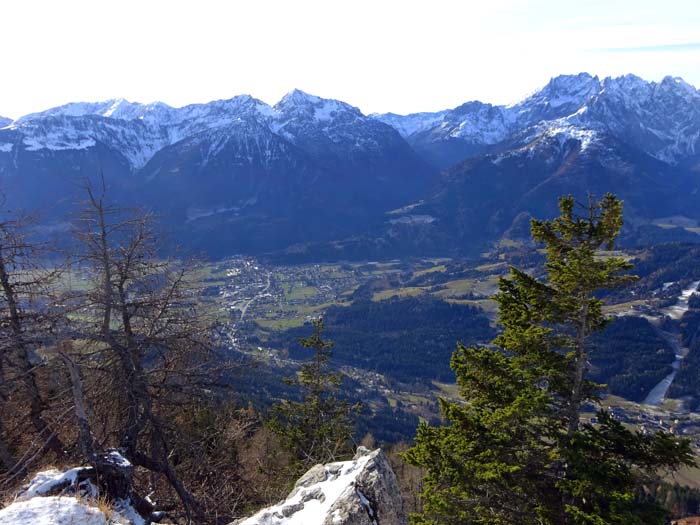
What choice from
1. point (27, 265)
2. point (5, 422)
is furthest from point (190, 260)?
point (5, 422)

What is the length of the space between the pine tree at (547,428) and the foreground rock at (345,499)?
4138mm

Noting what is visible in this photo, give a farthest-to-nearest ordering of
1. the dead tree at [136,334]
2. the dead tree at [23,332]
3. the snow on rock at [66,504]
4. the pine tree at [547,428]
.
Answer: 1. the dead tree at [23,332]
2. the dead tree at [136,334]
3. the pine tree at [547,428]
4. the snow on rock at [66,504]

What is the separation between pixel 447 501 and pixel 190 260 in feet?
38.9

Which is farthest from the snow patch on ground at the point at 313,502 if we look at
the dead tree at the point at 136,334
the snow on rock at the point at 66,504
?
the dead tree at the point at 136,334

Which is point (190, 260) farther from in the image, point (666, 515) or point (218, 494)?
point (666, 515)

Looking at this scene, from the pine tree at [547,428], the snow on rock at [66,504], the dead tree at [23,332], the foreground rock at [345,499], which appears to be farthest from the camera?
the dead tree at [23,332]

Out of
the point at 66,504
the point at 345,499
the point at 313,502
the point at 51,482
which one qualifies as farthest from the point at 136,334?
the point at 345,499

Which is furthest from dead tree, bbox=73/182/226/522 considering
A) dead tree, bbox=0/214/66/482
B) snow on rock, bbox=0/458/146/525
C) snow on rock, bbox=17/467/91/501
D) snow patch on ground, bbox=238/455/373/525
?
snow patch on ground, bbox=238/455/373/525

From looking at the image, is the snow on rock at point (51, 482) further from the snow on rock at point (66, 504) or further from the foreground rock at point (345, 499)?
the foreground rock at point (345, 499)

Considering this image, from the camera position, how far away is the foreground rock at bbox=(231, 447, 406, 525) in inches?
428

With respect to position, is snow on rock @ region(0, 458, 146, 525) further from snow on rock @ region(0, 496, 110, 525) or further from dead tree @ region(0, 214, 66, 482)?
dead tree @ region(0, 214, 66, 482)

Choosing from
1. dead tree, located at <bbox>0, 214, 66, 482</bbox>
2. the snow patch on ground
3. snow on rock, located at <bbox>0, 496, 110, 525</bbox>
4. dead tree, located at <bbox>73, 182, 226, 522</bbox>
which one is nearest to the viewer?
snow on rock, located at <bbox>0, 496, 110, 525</bbox>

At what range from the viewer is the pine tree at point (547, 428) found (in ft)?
46.0

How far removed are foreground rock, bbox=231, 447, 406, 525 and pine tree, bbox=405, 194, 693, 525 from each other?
4138 mm
